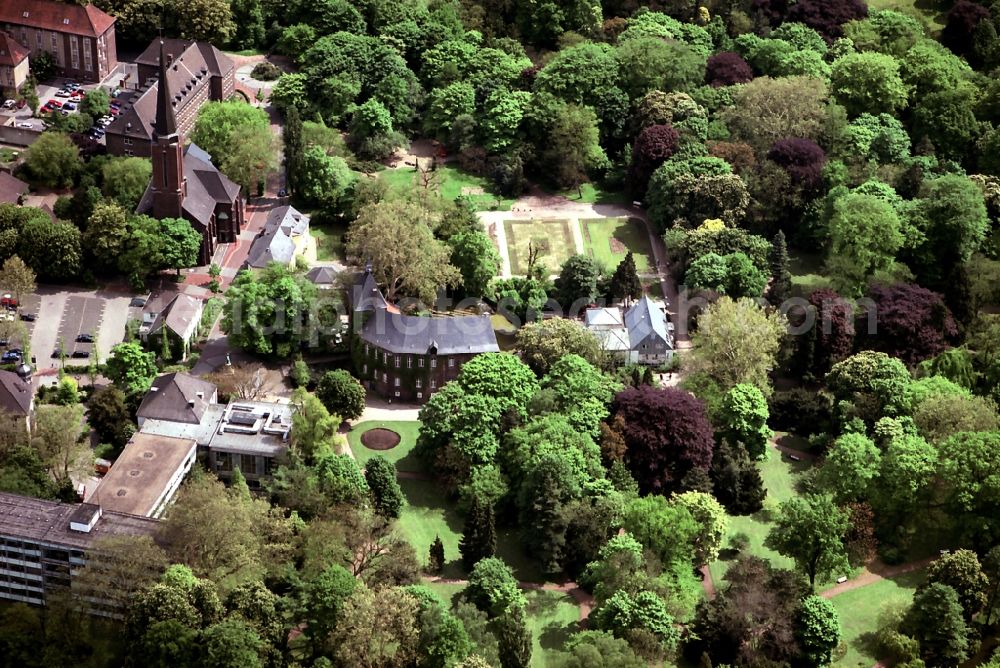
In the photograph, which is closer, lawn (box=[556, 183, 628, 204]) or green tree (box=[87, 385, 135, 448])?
green tree (box=[87, 385, 135, 448])

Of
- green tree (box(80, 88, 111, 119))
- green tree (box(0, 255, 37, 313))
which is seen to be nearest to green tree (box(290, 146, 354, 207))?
green tree (box(80, 88, 111, 119))

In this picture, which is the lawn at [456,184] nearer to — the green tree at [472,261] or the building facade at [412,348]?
the green tree at [472,261]

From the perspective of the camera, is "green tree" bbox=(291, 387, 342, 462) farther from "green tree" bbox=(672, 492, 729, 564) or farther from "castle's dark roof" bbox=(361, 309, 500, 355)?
"green tree" bbox=(672, 492, 729, 564)

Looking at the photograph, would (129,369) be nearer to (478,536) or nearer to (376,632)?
(478,536)

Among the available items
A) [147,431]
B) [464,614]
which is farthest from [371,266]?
[464,614]

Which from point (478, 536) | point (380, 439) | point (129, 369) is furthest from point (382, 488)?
point (129, 369)

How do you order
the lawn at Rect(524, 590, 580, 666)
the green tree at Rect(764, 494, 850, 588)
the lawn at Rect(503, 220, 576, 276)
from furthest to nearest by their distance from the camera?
the lawn at Rect(503, 220, 576, 276), the green tree at Rect(764, 494, 850, 588), the lawn at Rect(524, 590, 580, 666)

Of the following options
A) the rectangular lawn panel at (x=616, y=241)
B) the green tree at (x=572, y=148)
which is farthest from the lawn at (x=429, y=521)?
the green tree at (x=572, y=148)
